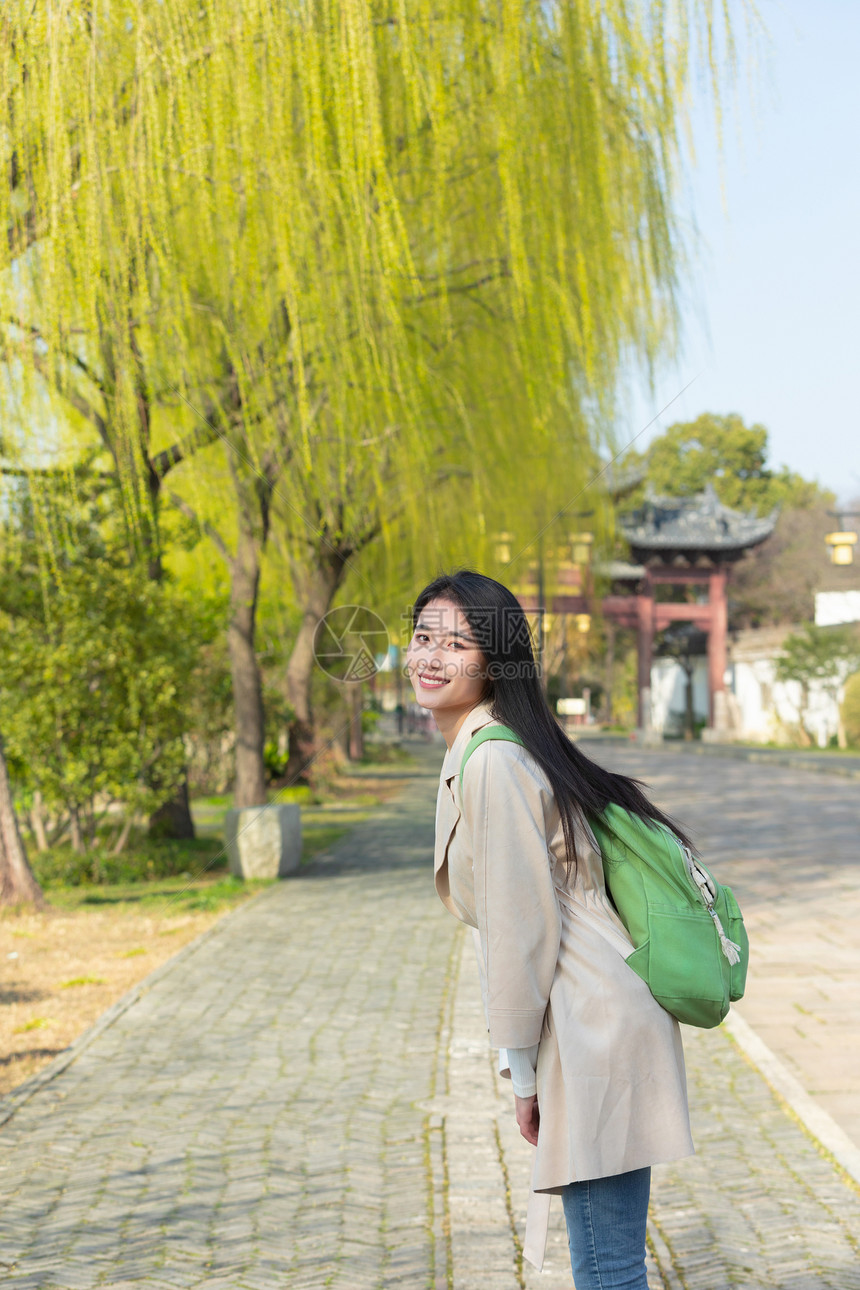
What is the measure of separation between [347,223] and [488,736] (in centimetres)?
503

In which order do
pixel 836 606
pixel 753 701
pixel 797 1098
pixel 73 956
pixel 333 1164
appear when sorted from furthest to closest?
pixel 753 701
pixel 836 606
pixel 73 956
pixel 797 1098
pixel 333 1164

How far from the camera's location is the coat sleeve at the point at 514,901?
1.88 m

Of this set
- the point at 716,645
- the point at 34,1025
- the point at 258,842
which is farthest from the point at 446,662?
the point at 716,645

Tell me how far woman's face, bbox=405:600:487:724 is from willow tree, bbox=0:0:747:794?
355 cm

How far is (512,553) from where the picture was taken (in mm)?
9500

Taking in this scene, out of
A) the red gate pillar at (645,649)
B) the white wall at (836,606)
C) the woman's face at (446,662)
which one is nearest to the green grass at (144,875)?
the woman's face at (446,662)

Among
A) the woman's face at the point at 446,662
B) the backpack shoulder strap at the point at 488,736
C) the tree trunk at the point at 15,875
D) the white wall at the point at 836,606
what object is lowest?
the tree trunk at the point at 15,875

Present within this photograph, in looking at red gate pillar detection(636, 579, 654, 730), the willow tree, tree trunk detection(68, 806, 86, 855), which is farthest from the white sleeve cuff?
red gate pillar detection(636, 579, 654, 730)

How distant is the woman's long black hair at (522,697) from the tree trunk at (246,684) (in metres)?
8.69

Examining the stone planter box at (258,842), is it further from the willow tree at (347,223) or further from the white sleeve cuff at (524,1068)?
the white sleeve cuff at (524,1068)

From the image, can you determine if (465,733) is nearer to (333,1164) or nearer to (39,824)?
(333,1164)

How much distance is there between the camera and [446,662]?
212cm

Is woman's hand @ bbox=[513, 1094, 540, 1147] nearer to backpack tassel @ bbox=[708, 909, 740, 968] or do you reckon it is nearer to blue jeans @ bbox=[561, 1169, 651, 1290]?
blue jeans @ bbox=[561, 1169, 651, 1290]

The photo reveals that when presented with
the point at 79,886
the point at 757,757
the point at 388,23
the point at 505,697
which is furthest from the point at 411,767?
the point at 505,697
